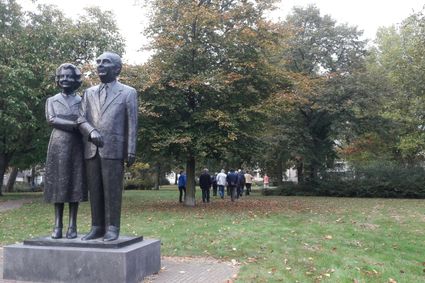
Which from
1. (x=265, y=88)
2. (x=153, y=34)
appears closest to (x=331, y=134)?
(x=265, y=88)

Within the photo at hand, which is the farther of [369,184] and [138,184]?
[138,184]

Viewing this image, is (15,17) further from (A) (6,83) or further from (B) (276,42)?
(B) (276,42)

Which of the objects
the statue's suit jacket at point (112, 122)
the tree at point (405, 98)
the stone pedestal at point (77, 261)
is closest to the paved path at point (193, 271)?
the stone pedestal at point (77, 261)

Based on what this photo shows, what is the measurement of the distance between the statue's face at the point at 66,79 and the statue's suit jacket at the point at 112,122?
0.40 meters

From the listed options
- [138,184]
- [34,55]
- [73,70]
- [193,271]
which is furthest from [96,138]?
[138,184]

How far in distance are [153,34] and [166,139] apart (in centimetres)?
490

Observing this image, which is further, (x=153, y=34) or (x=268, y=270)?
(x=153, y=34)

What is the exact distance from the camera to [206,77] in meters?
18.1

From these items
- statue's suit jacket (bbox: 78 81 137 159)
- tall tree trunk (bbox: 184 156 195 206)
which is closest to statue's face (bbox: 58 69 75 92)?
statue's suit jacket (bbox: 78 81 137 159)

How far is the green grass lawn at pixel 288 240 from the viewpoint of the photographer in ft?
26.0

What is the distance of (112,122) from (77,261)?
2066mm

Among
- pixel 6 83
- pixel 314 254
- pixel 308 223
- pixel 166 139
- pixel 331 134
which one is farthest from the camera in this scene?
pixel 331 134

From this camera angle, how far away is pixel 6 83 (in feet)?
69.9

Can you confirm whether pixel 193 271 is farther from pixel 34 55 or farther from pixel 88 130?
pixel 34 55
